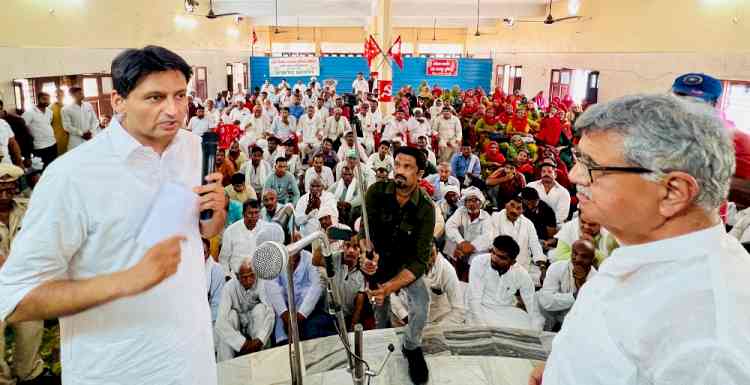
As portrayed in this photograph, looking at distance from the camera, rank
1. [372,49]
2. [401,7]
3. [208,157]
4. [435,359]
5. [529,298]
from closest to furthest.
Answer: [208,157]
[435,359]
[529,298]
[372,49]
[401,7]

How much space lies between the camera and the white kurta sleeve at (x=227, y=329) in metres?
3.00

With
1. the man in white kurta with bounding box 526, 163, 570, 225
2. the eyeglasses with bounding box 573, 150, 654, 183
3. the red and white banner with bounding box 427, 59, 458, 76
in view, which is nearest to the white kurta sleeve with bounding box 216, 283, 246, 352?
the eyeglasses with bounding box 573, 150, 654, 183

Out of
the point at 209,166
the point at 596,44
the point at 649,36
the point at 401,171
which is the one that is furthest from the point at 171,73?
the point at 596,44

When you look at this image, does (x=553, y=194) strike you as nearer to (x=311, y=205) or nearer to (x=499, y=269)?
(x=499, y=269)

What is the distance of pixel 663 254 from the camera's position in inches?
33.6

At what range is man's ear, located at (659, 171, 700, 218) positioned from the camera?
2.72 feet

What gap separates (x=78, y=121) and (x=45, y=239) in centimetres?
671

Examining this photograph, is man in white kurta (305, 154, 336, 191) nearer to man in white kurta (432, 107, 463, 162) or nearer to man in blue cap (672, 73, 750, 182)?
man in white kurta (432, 107, 463, 162)

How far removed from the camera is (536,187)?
509 centimetres

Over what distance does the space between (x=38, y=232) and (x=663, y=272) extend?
111 centimetres

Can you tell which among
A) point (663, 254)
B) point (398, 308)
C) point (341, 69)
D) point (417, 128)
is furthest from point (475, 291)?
point (341, 69)

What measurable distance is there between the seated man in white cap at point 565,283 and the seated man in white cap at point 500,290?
0.42 feet

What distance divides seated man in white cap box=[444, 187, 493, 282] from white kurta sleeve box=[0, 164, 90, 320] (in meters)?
3.60

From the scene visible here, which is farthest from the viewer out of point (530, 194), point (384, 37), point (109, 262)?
point (384, 37)
